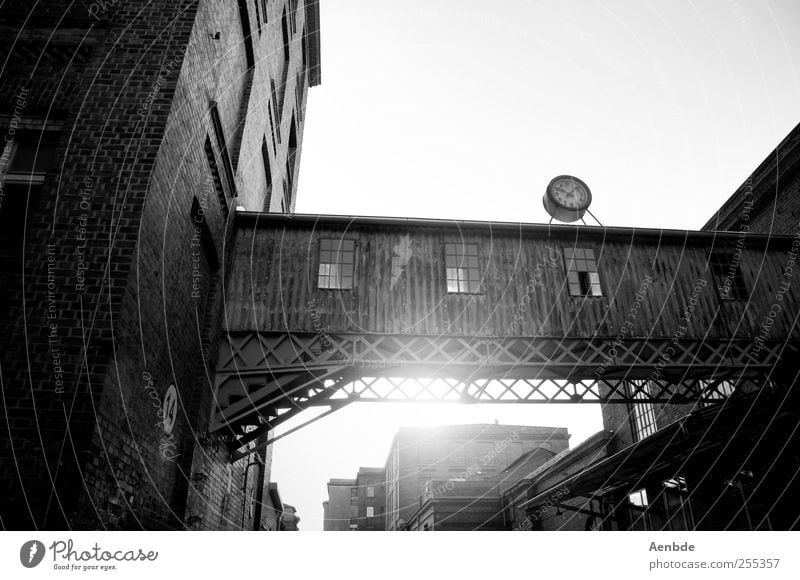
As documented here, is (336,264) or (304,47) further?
(304,47)

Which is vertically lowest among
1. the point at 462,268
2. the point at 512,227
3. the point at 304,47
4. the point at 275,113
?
the point at 462,268

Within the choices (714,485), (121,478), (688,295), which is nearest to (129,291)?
(121,478)

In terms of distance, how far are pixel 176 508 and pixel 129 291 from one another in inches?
170

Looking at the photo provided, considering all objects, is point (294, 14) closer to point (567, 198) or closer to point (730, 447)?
point (567, 198)

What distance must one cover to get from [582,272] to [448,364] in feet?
14.4

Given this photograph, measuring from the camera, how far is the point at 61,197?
656 centimetres

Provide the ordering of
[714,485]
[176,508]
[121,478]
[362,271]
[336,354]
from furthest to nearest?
[714,485]
[362,271]
[336,354]
[176,508]
[121,478]

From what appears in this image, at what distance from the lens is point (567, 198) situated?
14211 mm

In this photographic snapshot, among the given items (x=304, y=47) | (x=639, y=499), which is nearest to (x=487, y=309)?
(x=639, y=499)

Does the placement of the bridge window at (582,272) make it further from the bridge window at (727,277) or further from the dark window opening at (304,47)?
the dark window opening at (304,47)

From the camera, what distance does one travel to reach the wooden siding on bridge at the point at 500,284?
12.0 m

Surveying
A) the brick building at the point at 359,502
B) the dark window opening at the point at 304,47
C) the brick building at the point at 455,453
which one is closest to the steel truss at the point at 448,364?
the dark window opening at the point at 304,47

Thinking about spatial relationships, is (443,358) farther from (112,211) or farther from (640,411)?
(640,411)
